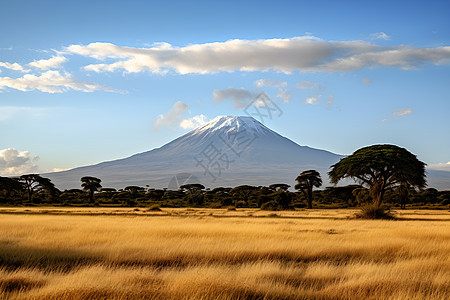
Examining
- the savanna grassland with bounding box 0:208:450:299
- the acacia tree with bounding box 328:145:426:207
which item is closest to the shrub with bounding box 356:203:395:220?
the acacia tree with bounding box 328:145:426:207

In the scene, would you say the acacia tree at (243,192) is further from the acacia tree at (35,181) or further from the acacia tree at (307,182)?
the acacia tree at (35,181)

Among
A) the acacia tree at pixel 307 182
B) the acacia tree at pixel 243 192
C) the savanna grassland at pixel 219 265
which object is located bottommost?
the savanna grassland at pixel 219 265

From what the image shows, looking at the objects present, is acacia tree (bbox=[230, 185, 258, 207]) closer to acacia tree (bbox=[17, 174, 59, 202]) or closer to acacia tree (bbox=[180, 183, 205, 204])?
acacia tree (bbox=[180, 183, 205, 204])

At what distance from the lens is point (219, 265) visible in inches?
472

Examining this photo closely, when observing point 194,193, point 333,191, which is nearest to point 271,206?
point 333,191

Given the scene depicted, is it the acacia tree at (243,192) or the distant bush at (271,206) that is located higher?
the acacia tree at (243,192)

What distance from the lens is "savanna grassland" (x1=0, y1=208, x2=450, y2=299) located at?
891 centimetres

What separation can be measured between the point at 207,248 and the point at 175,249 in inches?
40.6

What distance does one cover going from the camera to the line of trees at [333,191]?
41906mm

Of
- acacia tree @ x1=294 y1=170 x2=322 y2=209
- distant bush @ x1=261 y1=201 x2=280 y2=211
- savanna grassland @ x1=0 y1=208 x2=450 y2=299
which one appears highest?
acacia tree @ x1=294 y1=170 x2=322 y2=209

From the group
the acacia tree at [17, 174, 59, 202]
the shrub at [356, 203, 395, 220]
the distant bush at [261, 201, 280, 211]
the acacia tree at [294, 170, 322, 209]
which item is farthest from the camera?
the acacia tree at [17, 174, 59, 202]

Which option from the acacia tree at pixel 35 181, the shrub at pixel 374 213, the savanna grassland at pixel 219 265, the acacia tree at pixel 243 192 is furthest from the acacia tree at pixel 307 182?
the savanna grassland at pixel 219 265

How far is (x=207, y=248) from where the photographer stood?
47.6 ft

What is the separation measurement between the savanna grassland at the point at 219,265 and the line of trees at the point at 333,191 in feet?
71.5
